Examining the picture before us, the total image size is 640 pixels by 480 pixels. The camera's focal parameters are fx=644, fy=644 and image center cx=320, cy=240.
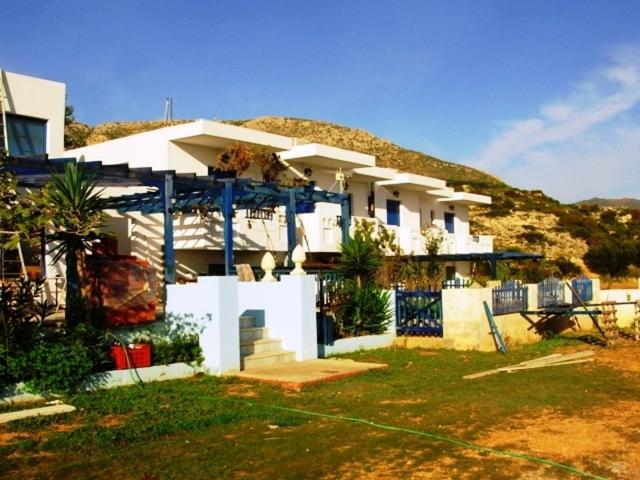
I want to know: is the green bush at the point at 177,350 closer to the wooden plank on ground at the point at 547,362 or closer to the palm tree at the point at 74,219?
the palm tree at the point at 74,219

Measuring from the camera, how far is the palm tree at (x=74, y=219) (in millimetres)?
11000

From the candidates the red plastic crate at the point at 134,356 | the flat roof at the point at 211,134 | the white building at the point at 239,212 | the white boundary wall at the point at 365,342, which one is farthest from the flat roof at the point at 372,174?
the red plastic crate at the point at 134,356

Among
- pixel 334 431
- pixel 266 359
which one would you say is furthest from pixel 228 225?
pixel 334 431

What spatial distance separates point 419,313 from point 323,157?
34.0 feet

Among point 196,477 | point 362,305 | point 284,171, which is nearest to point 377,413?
point 196,477

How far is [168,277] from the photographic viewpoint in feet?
44.0

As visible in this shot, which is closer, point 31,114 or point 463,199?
point 31,114

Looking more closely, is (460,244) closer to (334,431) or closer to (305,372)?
(305,372)

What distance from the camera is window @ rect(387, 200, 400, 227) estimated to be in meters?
32.7

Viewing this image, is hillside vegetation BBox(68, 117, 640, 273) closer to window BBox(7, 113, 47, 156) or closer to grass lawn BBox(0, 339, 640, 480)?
window BBox(7, 113, 47, 156)

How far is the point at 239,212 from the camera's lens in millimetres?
22703

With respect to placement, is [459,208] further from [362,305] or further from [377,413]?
[377,413]

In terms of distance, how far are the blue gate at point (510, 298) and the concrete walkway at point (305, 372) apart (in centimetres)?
481

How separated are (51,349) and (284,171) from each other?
16.4m
